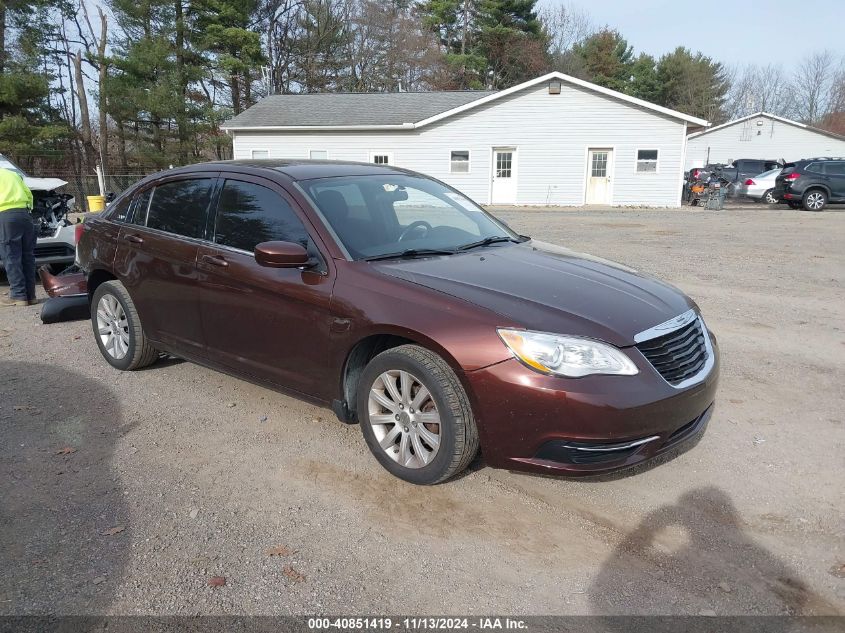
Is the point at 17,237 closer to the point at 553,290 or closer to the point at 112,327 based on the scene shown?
the point at 112,327

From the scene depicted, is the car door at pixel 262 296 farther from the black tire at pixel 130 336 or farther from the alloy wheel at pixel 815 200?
→ the alloy wheel at pixel 815 200

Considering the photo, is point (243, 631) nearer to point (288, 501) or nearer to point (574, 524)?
point (288, 501)

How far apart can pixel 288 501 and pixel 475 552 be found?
3.35 ft

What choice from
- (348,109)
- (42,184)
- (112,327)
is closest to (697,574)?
(112,327)

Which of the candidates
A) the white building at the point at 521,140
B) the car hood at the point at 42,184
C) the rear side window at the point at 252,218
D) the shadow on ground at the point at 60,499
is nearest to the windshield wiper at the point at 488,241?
the rear side window at the point at 252,218

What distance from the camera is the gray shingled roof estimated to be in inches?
1022

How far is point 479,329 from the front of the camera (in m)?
3.07

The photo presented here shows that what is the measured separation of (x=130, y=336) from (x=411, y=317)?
2860mm

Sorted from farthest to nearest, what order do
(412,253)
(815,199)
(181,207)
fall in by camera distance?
(815,199) → (181,207) → (412,253)

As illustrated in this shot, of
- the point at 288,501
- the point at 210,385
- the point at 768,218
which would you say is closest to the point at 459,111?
the point at 768,218

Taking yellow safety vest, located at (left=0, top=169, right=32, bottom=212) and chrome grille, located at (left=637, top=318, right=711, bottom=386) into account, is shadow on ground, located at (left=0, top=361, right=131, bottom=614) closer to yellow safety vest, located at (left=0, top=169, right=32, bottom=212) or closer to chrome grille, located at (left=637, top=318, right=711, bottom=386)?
chrome grille, located at (left=637, top=318, right=711, bottom=386)

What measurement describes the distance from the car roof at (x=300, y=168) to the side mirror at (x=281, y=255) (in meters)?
0.66

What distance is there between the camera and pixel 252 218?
416 cm

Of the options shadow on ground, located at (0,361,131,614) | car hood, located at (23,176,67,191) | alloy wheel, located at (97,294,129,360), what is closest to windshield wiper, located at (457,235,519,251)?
shadow on ground, located at (0,361,131,614)
